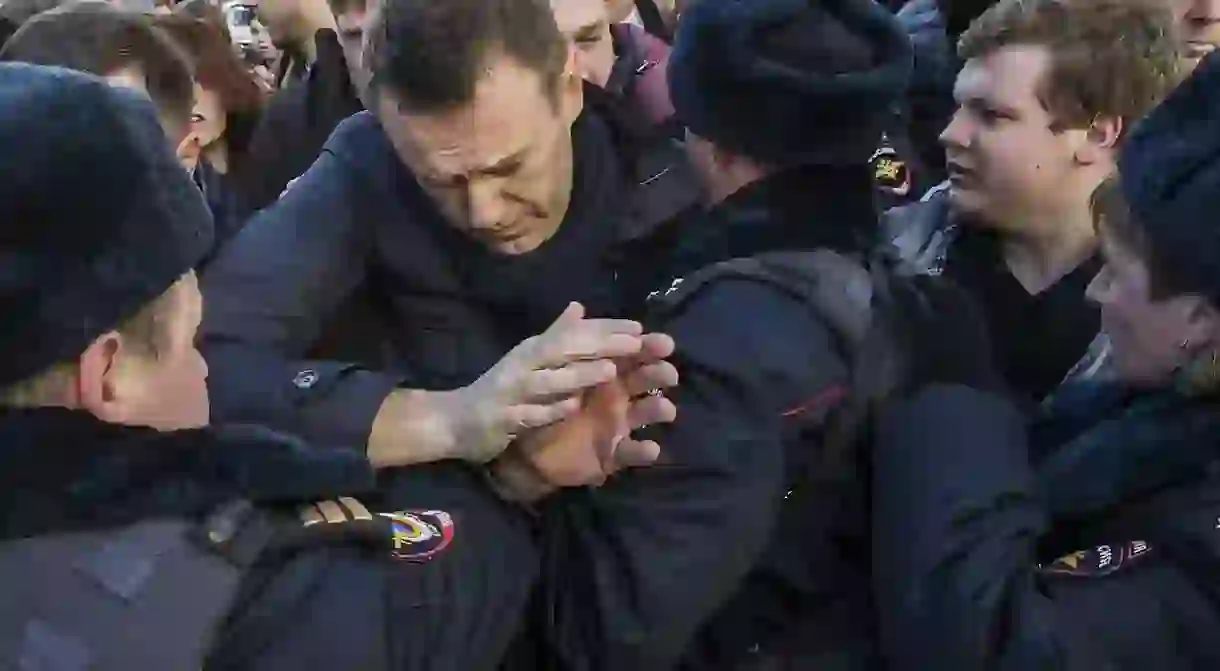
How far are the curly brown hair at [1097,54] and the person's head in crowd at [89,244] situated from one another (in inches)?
60.5

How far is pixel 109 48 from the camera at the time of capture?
2.20m

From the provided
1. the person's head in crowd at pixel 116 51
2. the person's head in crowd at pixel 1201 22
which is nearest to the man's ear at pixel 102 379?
the person's head in crowd at pixel 116 51

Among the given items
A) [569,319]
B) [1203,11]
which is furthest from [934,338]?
[1203,11]

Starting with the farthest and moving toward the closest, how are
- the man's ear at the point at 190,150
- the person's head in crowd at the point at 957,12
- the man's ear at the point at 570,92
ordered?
the person's head in crowd at the point at 957,12
the man's ear at the point at 190,150
the man's ear at the point at 570,92

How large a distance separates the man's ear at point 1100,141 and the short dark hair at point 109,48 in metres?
1.59

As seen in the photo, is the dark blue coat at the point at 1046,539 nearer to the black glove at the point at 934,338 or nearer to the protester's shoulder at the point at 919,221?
the black glove at the point at 934,338

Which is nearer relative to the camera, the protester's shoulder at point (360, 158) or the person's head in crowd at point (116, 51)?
the protester's shoulder at point (360, 158)

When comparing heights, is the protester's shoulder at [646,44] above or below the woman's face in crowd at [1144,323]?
below

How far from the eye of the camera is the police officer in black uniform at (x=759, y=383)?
53.1 inches

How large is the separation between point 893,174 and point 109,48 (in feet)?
5.52

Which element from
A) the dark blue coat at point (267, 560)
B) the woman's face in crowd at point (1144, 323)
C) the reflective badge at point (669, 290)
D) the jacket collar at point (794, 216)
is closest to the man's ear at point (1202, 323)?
the woman's face in crowd at point (1144, 323)

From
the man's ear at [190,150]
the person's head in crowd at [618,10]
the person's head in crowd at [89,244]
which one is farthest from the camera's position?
the person's head in crowd at [618,10]

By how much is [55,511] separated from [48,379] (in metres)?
0.11

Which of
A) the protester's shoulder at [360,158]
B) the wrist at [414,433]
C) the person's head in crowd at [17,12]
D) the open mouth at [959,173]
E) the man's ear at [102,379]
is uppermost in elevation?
the man's ear at [102,379]
